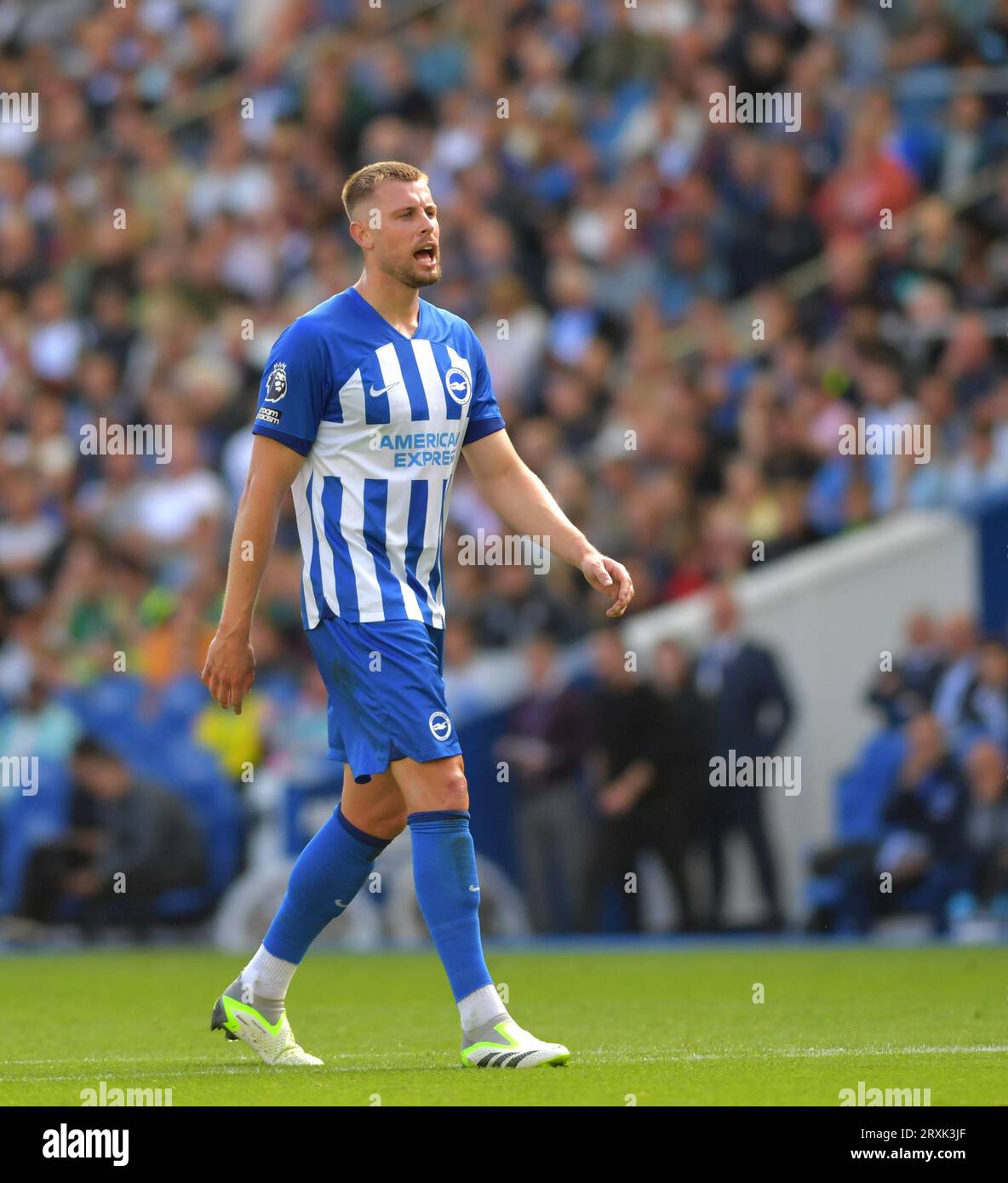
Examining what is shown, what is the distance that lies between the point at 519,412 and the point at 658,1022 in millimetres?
7917

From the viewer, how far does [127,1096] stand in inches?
229

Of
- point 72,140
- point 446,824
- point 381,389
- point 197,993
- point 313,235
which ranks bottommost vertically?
point 197,993

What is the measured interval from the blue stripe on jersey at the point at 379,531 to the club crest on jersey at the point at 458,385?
14.3 inches

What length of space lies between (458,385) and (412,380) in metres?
0.17

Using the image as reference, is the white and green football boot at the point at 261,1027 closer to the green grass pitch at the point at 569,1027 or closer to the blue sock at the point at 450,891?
the green grass pitch at the point at 569,1027

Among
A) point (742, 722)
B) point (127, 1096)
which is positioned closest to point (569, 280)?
point (742, 722)

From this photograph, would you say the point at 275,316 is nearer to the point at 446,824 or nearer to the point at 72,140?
the point at 72,140

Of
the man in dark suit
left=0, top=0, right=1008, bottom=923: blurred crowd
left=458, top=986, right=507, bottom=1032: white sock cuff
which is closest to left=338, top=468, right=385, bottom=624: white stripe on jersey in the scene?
left=458, top=986, right=507, bottom=1032: white sock cuff

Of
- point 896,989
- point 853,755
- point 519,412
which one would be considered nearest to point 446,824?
point 896,989

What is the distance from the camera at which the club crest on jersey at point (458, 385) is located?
22.1 feet

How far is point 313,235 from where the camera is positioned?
1842 cm

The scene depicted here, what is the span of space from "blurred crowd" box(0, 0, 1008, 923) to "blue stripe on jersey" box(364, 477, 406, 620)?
7773mm

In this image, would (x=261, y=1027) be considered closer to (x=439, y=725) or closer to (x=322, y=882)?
(x=322, y=882)
